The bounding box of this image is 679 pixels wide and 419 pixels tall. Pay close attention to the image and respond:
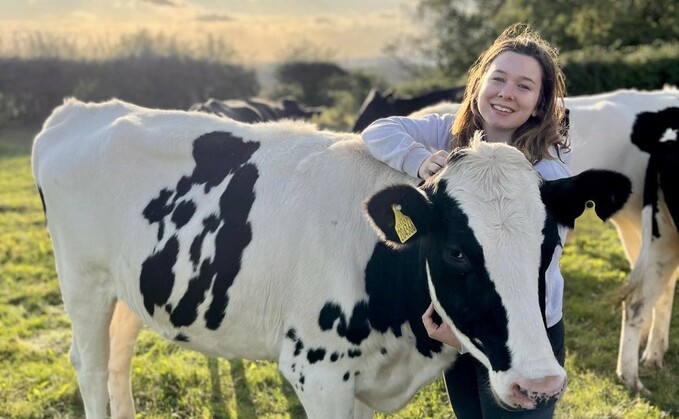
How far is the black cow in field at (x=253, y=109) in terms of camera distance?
8.72 m

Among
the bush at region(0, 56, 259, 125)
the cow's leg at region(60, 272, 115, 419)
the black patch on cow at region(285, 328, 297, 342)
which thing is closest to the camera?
the black patch on cow at region(285, 328, 297, 342)

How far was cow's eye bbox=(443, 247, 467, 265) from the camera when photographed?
210 cm

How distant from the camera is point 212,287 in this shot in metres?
2.95

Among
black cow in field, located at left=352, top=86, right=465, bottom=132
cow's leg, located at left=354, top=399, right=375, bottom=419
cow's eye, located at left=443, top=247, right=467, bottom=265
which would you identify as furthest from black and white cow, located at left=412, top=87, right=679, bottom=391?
black cow in field, located at left=352, top=86, right=465, bottom=132

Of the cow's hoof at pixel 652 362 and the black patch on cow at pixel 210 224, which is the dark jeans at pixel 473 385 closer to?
the black patch on cow at pixel 210 224

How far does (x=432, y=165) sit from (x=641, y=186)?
332 centimetres

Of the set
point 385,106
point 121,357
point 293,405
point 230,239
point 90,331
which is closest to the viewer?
point 230,239

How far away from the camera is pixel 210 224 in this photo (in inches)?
118

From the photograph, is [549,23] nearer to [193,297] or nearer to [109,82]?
[109,82]

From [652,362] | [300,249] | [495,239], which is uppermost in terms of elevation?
[495,239]

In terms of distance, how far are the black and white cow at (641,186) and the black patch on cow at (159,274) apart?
2486 millimetres

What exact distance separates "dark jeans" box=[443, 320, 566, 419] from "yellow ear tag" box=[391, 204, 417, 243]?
0.77 metres

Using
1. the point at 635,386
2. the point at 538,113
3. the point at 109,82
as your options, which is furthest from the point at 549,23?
the point at 538,113

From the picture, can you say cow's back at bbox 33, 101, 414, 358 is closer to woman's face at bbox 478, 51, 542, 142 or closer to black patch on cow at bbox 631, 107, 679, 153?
Answer: woman's face at bbox 478, 51, 542, 142
